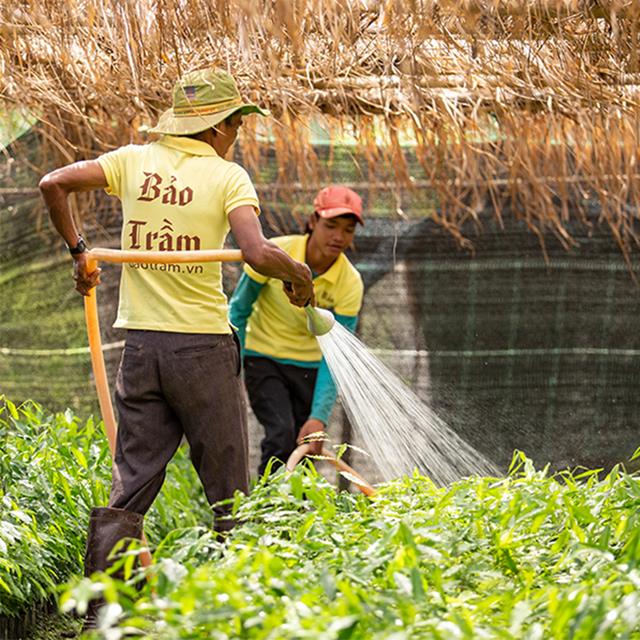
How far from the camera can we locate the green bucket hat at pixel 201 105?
4.28 m

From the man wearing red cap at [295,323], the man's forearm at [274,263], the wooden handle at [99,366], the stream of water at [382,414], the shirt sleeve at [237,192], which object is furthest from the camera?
the man wearing red cap at [295,323]

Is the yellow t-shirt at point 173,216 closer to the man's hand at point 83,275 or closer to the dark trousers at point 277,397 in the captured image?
the man's hand at point 83,275

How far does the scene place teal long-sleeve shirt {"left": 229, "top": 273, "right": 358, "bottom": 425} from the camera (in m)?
5.74

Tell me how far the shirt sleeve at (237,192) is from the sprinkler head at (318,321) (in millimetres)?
480

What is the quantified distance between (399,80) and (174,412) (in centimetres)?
197

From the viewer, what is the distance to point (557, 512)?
3740 mm

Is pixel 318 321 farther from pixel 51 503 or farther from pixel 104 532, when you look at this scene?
pixel 51 503

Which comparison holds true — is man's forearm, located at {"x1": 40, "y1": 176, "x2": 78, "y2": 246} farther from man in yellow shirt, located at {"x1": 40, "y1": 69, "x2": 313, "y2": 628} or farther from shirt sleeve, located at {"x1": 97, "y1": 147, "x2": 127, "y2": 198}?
shirt sleeve, located at {"x1": 97, "y1": 147, "x2": 127, "y2": 198}

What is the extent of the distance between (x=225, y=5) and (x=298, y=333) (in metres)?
2.09

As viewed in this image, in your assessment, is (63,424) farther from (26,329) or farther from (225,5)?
(225,5)

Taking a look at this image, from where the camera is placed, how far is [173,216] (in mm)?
4207

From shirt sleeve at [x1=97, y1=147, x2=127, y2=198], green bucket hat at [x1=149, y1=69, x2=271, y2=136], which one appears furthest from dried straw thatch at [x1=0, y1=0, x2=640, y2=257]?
shirt sleeve at [x1=97, y1=147, x2=127, y2=198]

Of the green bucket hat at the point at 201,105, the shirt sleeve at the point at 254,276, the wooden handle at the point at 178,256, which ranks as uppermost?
the green bucket hat at the point at 201,105

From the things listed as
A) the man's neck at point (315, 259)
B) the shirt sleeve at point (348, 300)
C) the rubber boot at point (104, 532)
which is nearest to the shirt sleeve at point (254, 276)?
the man's neck at point (315, 259)
